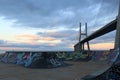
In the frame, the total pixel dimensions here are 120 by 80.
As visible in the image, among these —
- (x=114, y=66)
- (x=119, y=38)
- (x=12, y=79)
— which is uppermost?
(x=119, y=38)

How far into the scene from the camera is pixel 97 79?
41.7 ft

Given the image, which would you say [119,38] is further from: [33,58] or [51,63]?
[33,58]

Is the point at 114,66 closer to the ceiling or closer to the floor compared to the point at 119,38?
closer to the floor

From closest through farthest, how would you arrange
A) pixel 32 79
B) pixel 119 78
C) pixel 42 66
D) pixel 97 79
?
pixel 119 78, pixel 97 79, pixel 32 79, pixel 42 66

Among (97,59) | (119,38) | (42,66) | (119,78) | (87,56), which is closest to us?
(119,78)

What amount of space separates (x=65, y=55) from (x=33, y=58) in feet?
60.4

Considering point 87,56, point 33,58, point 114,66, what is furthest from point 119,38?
point 114,66

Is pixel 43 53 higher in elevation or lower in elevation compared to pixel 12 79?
higher

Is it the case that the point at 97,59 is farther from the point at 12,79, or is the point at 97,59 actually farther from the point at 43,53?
the point at 12,79

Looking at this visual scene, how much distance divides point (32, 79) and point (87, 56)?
96.0ft

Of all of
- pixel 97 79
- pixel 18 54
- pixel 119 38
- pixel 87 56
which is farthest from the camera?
pixel 87 56

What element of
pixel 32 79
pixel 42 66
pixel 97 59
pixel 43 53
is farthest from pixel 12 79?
pixel 97 59

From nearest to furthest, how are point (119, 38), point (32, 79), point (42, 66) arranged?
point (32, 79), point (42, 66), point (119, 38)

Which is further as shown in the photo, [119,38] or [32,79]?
[119,38]
